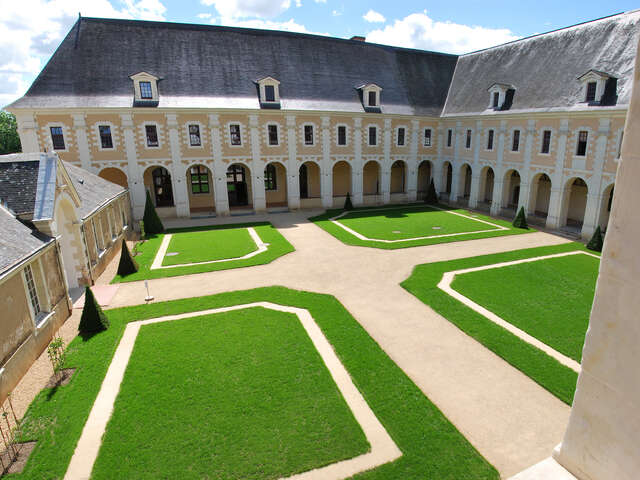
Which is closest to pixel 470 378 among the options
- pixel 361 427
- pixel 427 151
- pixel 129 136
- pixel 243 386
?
pixel 361 427

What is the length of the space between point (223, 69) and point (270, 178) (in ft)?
34.4

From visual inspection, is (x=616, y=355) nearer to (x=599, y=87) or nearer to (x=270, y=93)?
(x=599, y=87)

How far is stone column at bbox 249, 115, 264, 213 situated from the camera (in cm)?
3338

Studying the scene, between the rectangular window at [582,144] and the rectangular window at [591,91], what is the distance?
206 centimetres

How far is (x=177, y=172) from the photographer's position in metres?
32.2

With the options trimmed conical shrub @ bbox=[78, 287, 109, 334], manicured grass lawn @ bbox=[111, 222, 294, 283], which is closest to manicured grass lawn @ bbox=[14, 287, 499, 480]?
trimmed conical shrub @ bbox=[78, 287, 109, 334]

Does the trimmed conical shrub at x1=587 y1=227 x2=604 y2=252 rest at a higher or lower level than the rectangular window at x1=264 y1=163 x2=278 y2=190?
lower

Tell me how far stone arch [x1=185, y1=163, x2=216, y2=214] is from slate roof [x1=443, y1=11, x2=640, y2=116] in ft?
78.2

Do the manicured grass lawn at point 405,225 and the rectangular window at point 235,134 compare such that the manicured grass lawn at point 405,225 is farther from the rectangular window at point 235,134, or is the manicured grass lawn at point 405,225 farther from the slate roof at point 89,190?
the slate roof at point 89,190

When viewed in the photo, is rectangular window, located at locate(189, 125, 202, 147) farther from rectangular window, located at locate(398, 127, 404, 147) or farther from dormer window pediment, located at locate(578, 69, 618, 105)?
dormer window pediment, located at locate(578, 69, 618, 105)

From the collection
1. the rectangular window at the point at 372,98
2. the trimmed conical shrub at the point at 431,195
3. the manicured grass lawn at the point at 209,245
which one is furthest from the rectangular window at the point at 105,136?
the trimmed conical shrub at the point at 431,195

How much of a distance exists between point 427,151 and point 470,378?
104 ft

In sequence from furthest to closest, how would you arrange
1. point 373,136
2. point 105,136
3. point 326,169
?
point 373,136 < point 326,169 < point 105,136

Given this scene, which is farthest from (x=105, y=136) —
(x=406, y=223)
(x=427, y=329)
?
(x=427, y=329)
